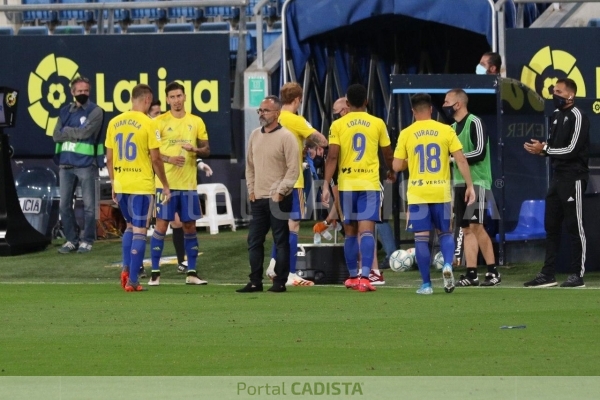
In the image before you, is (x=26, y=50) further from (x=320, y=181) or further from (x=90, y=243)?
(x=320, y=181)

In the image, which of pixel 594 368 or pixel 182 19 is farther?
pixel 182 19

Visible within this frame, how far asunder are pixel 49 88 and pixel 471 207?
837 cm

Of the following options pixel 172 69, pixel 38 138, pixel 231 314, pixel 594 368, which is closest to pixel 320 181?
pixel 172 69

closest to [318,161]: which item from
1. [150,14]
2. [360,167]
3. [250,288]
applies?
[360,167]

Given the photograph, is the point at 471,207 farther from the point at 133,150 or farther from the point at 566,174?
the point at 133,150

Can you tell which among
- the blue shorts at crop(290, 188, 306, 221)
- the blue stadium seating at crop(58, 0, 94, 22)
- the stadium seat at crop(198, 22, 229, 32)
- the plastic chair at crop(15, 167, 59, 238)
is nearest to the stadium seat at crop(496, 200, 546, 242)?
the blue shorts at crop(290, 188, 306, 221)

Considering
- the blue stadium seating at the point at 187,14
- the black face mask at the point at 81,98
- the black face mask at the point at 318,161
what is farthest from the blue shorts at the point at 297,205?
the blue stadium seating at the point at 187,14

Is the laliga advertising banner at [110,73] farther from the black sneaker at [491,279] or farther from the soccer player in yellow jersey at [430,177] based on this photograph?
the soccer player in yellow jersey at [430,177]

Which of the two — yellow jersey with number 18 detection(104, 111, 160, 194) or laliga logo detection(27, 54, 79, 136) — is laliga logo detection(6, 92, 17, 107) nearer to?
laliga logo detection(27, 54, 79, 136)

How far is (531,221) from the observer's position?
625 inches

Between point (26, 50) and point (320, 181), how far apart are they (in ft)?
16.2

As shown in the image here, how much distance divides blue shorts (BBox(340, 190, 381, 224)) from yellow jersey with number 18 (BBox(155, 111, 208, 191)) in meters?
1.97

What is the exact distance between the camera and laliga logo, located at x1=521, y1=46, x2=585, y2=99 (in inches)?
675

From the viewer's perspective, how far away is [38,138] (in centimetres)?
1942
